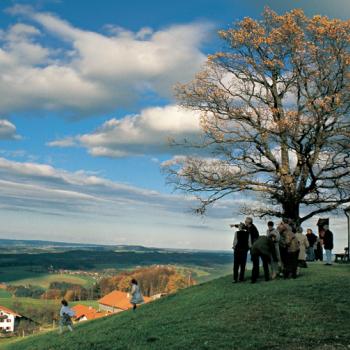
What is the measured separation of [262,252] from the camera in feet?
70.6

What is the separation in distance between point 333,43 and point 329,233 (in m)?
11.3

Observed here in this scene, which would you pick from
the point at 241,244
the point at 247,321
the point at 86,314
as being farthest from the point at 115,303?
the point at 247,321

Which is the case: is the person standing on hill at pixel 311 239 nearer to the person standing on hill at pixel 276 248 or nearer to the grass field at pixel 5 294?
the person standing on hill at pixel 276 248

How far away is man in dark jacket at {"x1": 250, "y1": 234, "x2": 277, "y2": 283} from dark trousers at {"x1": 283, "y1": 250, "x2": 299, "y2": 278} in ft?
2.71

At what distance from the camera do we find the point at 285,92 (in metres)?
30.1

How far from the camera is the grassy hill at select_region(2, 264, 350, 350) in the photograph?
12984mm

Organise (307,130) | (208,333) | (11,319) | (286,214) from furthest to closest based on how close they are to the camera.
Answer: (11,319) < (286,214) < (307,130) < (208,333)

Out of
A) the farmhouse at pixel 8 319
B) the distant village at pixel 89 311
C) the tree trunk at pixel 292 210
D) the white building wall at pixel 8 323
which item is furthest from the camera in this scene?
the farmhouse at pixel 8 319

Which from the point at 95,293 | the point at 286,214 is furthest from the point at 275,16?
the point at 95,293

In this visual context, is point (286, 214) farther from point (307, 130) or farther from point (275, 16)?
point (275, 16)

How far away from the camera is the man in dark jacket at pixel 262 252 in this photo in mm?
21547

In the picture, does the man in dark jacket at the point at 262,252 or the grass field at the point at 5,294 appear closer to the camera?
the man in dark jacket at the point at 262,252

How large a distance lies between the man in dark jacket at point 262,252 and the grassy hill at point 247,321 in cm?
84

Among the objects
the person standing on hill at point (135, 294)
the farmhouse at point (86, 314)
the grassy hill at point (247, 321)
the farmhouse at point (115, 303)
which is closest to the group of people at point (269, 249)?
the grassy hill at point (247, 321)
